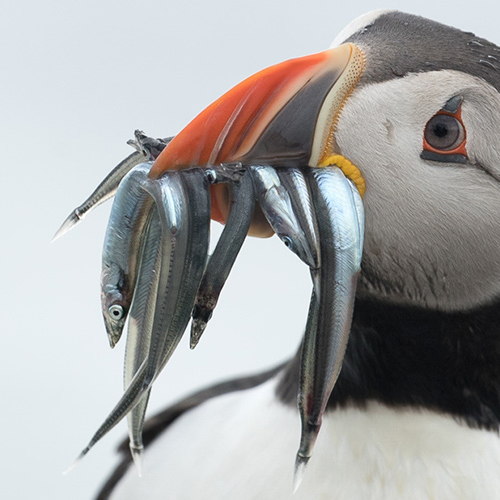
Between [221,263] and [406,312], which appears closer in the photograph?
[221,263]

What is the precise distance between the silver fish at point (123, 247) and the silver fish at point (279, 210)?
11cm

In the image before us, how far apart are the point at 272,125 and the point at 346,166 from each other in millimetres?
85

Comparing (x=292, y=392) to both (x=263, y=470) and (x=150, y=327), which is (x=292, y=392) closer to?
(x=263, y=470)

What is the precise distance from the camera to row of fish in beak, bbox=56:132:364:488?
813 mm

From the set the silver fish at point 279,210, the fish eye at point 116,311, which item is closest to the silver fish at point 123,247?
the fish eye at point 116,311

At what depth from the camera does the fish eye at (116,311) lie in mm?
864

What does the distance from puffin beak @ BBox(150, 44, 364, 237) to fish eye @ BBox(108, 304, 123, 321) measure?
134 mm

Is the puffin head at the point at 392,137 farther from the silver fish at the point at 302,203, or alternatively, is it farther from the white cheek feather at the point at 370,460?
the white cheek feather at the point at 370,460

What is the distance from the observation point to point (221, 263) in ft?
2.69

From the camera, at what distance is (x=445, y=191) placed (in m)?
0.91

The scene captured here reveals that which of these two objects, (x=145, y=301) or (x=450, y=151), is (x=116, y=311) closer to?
(x=145, y=301)

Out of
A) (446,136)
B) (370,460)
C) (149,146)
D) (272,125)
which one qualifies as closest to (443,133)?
(446,136)

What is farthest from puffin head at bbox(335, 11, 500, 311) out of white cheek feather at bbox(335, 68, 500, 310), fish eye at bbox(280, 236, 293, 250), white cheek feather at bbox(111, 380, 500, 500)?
white cheek feather at bbox(111, 380, 500, 500)

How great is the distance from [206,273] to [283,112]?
7.3 inches
